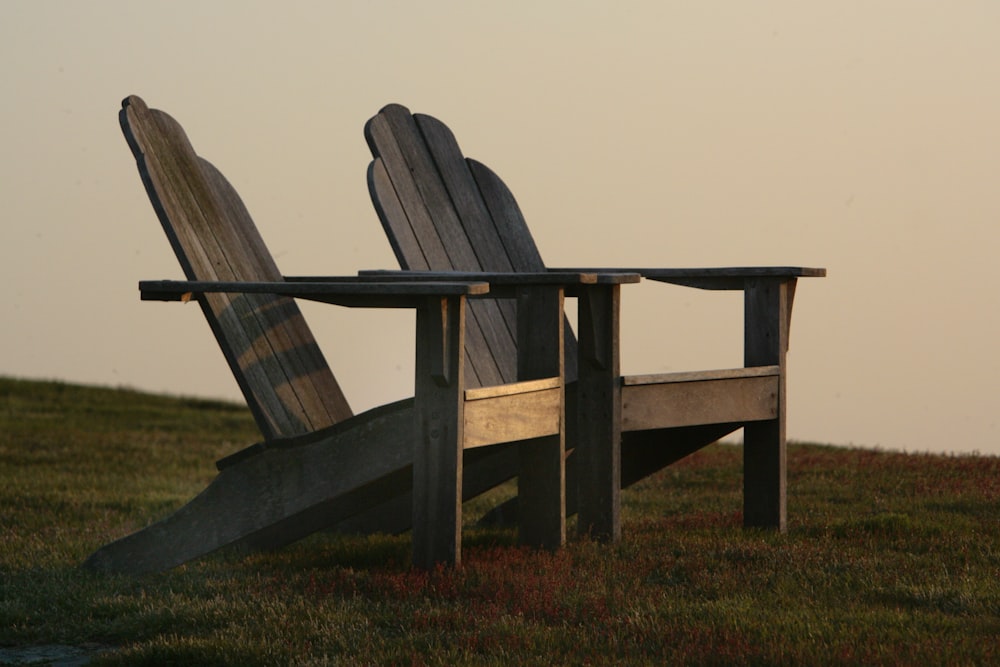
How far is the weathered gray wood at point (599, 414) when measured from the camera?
206 inches

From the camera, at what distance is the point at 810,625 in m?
4.00

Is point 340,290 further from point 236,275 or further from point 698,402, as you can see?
point 698,402

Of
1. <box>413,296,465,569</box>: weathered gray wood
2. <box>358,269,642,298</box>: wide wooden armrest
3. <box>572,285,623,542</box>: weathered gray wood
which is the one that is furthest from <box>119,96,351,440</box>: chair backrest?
<box>572,285,623,542</box>: weathered gray wood

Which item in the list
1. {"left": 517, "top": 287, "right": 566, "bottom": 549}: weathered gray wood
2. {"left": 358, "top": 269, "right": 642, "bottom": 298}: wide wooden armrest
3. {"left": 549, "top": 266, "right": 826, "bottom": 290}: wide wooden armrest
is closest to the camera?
{"left": 358, "top": 269, "right": 642, "bottom": 298}: wide wooden armrest

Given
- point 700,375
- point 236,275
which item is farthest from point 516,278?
point 236,275

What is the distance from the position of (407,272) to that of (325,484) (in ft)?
3.49

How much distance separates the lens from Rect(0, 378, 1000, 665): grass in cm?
377

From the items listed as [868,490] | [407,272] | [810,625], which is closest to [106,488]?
[407,272]

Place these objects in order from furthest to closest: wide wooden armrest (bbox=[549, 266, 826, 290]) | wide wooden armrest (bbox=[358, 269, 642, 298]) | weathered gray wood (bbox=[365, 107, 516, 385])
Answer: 1. wide wooden armrest (bbox=[549, 266, 826, 290])
2. weathered gray wood (bbox=[365, 107, 516, 385])
3. wide wooden armrest (bbox=[358, 269, 642, 298])

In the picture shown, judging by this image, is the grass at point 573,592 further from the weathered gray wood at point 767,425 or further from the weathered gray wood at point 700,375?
the weathered gray wood at point 700,375

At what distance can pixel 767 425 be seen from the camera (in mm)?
6016

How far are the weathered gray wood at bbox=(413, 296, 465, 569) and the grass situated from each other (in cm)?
15

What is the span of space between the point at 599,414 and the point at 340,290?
1338 mm

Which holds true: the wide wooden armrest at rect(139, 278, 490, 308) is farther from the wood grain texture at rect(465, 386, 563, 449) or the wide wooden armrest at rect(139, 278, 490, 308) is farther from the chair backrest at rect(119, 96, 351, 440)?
the wood grain texture at rect(465, 386, 563, 449)
